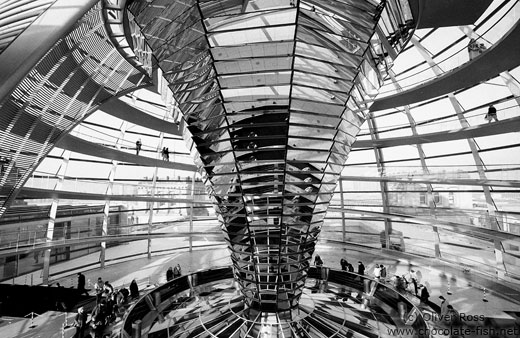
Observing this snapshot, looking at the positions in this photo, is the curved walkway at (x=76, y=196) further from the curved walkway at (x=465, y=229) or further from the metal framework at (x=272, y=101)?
the curved walkway at (x=465, y=229)

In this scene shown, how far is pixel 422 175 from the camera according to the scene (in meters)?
18.7

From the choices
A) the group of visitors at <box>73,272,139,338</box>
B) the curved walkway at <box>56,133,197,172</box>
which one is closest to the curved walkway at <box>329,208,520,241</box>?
the curved walkway at <box>56,133,197,172</box>

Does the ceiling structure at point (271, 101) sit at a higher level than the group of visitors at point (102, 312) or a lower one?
higher

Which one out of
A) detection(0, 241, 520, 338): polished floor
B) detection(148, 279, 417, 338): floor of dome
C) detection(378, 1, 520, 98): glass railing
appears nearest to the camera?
detection(148, 279, 417, 338): floor of dome

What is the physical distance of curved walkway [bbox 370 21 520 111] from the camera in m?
10.4

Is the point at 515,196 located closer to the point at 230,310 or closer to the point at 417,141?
the point at 417,141

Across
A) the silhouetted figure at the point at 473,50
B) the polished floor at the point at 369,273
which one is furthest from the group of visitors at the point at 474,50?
the polished floor at the point at 369,273

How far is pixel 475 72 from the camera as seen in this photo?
12922 mm

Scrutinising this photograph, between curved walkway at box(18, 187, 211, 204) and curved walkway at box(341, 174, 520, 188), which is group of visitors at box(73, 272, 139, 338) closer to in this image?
curved walkway at box(18, 187, 211, 204)

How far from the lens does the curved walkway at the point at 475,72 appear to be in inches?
409

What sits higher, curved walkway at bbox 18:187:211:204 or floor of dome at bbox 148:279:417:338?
curved walkway at bbox 18:187:211:204

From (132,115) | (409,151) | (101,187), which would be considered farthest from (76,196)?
(409,151)

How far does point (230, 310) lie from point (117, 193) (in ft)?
43.7

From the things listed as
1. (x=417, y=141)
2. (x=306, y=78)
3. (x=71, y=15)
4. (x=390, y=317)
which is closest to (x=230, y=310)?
→ (x=390, y=317)
